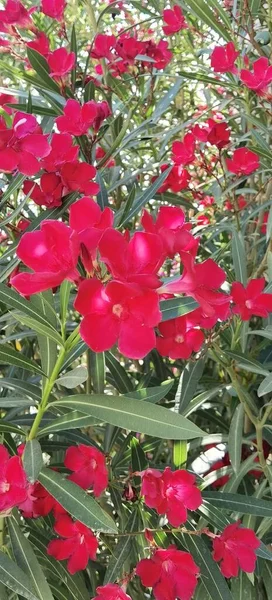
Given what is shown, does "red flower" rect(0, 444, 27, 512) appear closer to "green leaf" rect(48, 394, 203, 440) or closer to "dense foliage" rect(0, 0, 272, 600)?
"dense foliage" rect(0, 0, 272, 600)

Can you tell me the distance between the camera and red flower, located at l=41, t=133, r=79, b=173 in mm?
967

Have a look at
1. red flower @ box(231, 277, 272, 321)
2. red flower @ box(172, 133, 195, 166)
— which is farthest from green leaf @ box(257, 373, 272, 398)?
red flower @ box(172, 133, 195, 166)

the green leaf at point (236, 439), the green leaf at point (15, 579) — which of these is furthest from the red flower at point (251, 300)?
the green leaf at point (15, 579)

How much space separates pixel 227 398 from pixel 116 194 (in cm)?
63

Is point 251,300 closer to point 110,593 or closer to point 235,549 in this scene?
point 235,549

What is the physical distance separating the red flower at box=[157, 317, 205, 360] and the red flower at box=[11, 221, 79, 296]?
27cm

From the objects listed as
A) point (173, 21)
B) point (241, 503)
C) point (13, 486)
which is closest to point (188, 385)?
point (241, 503)

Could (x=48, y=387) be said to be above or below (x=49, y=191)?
A: below

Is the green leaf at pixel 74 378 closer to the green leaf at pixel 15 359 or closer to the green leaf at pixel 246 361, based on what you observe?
the green leaf at pixel 15 359

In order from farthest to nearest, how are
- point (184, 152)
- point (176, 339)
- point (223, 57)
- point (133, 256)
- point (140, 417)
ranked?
point (184, 152) → point (223, 57) → point (176, 339) → point (140, 417) → point (133, 256)

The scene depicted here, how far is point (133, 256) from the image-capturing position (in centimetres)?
60

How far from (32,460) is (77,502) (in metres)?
0.08

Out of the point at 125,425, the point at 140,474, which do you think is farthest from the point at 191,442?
the point at 125,425

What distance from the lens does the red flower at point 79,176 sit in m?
0.98
